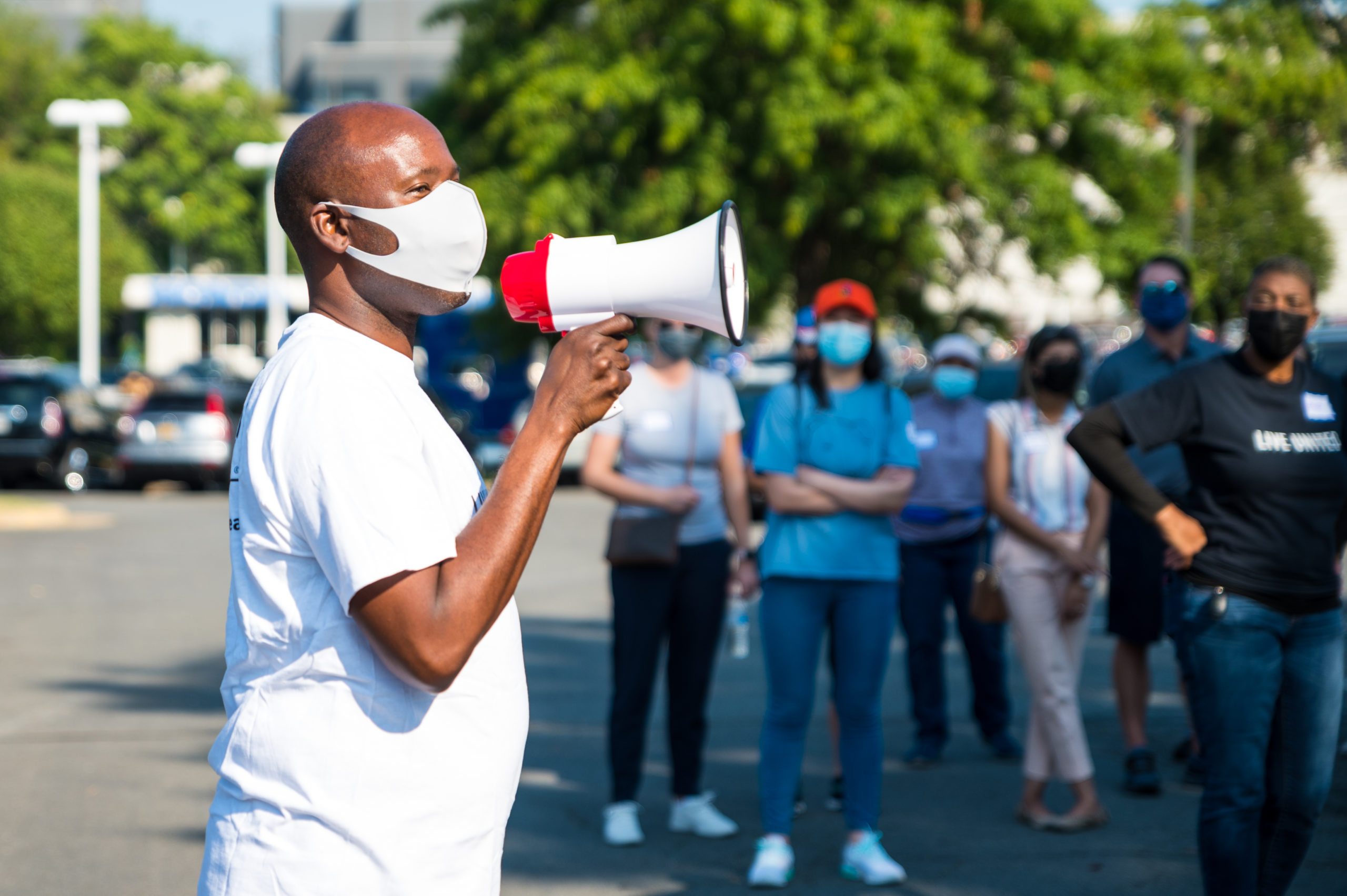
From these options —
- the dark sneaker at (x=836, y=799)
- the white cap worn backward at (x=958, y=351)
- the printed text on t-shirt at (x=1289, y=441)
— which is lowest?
the dark sneaker at (x=836, y=799)

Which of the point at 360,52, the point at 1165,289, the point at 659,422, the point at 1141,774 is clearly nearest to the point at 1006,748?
the point at 1141,774

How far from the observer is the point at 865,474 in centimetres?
Result: 514

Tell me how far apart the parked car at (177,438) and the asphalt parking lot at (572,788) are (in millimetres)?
9428

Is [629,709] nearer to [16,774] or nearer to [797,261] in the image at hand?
[16,774]

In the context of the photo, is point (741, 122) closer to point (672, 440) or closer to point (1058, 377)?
point (1058, 377)

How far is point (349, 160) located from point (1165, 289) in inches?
192

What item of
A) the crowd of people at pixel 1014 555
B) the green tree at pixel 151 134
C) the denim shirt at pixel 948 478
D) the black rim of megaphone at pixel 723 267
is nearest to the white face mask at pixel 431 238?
the black rim of megaphone at pixel 723 267

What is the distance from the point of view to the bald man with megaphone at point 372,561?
6.07 ft

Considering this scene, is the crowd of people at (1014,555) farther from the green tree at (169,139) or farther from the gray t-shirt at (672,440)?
the green tree at (169,139)

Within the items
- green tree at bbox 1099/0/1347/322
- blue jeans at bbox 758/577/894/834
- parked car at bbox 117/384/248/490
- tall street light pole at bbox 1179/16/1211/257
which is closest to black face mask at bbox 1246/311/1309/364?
blue jeans at bbox 758/577/894/834

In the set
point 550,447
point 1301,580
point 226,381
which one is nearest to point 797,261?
point 226,381

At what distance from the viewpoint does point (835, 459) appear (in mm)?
5129

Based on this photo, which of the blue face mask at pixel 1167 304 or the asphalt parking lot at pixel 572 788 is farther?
the blue face mask at pixel 1167 304

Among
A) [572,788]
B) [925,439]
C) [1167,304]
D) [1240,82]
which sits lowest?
[572,788]
